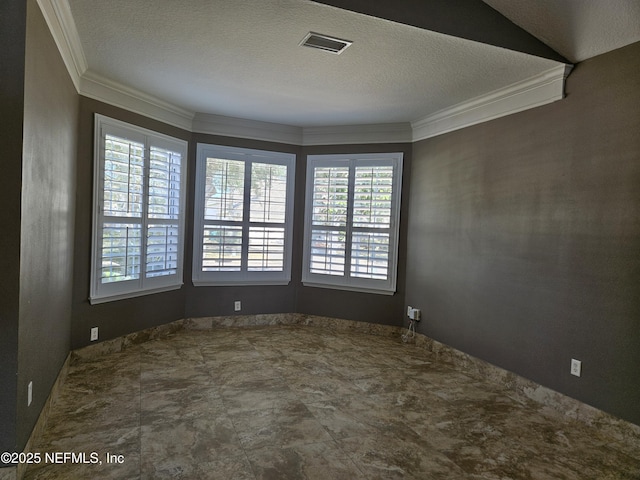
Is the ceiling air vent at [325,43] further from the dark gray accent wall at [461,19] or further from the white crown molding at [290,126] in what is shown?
the white crown molding at [290,126]

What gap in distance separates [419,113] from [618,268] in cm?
256

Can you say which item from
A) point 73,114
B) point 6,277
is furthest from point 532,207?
point 73,114

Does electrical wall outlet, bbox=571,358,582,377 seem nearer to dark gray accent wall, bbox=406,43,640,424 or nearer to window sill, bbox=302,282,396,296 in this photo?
dark gray accent wall, bbox=406,43,640,424

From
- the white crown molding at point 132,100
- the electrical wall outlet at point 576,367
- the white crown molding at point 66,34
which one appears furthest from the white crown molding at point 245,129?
the electrical wall outlet at point 576,367

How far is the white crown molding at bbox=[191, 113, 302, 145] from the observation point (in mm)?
4892

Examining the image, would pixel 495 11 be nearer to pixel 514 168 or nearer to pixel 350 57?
pixel 350 57

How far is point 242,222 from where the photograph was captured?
203 inches

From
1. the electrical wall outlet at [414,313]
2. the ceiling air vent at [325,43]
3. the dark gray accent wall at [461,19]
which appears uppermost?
the dark gray accent wall at [461,19]

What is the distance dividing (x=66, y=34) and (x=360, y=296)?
394 centimetres

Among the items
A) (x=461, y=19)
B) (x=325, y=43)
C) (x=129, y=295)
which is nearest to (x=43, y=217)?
(x=129, y=295)

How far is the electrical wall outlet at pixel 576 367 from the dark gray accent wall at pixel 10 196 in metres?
3.50

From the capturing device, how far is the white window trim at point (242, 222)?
493 centimetres

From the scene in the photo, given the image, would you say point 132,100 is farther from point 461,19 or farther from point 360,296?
point 360,296

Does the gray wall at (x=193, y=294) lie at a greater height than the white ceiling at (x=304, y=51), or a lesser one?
lesser
